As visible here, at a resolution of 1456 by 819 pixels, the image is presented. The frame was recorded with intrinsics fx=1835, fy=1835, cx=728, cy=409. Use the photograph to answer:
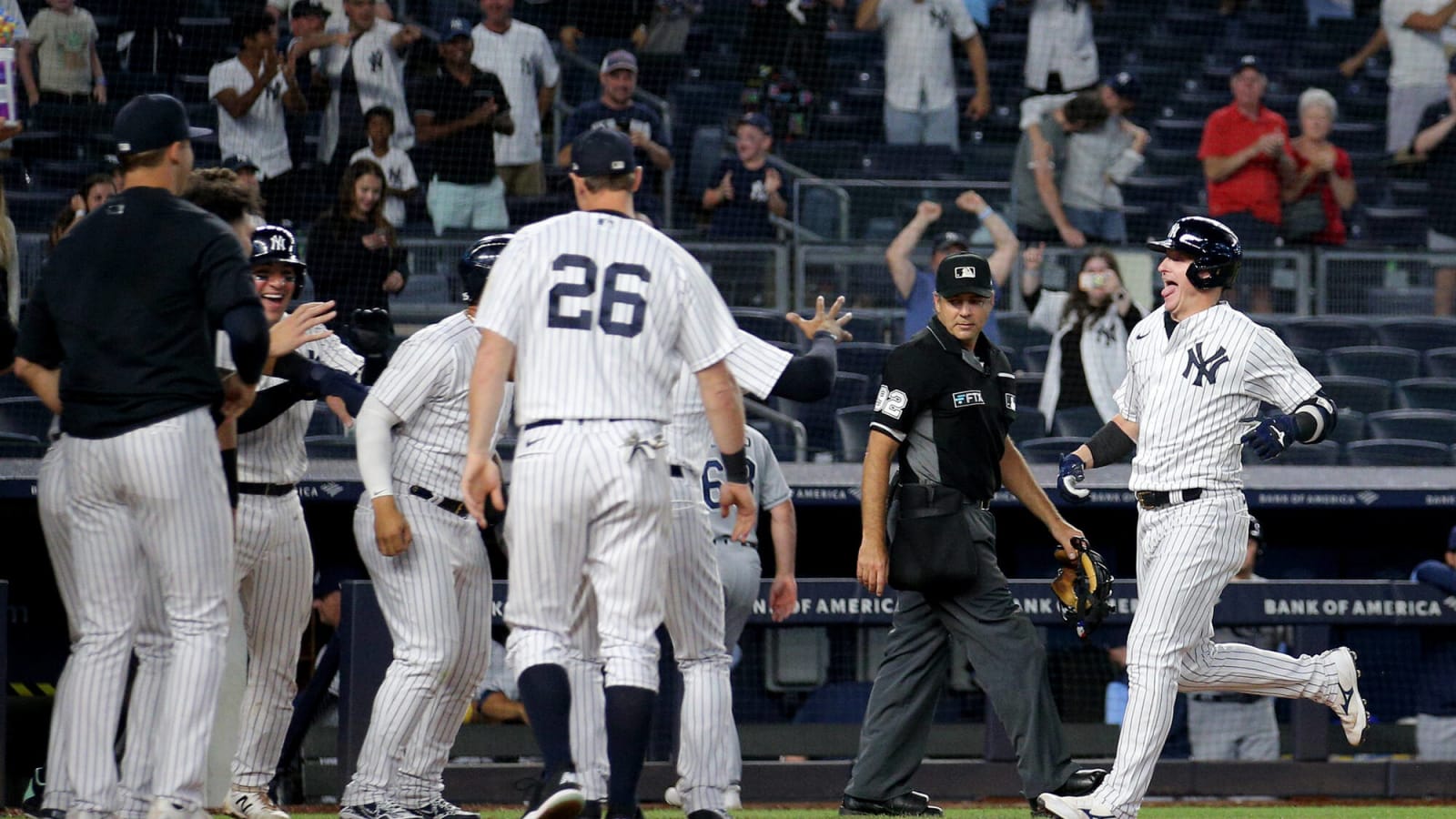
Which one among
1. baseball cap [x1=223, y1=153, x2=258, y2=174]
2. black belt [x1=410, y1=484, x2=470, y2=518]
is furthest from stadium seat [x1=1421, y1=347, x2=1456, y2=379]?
black belt [x1=410, y1=484, x2=470, y2=518]

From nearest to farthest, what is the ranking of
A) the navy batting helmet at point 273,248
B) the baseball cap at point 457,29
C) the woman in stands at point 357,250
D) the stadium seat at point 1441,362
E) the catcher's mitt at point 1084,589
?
the navy batting helmet at point 273,248, the catcher's mitt at point 1084,589, the woman in stands at point 357,250, the stadium seat at point 1441,362, the baseball cap at point 457,29

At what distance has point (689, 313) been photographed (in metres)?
4.18

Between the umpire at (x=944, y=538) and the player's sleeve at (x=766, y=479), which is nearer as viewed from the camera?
the umpire at (x=944, y=538)

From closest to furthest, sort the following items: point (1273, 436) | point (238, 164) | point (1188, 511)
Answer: point (1273, 436) → point (1188, 511) → point (238, 164)

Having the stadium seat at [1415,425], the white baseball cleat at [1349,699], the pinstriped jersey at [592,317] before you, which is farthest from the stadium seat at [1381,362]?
the pinstriped jersey at [592,317]

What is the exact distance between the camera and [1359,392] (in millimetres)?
9625

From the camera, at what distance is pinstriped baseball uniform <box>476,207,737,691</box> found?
402 centimetres

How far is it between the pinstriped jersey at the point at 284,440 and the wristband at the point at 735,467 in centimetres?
144

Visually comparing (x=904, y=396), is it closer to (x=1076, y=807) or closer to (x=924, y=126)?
(x=1076, y=807)

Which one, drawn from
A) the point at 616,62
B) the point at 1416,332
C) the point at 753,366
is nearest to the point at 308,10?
the point at 616,62

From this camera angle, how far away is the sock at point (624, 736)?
157 inches

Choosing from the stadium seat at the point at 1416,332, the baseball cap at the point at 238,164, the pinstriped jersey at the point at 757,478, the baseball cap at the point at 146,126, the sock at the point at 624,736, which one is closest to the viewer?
the sock at the point at 624,736

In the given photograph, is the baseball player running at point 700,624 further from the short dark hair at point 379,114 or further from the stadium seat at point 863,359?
the short dark hair at point 379,114

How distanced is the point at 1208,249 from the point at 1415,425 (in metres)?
4.81
